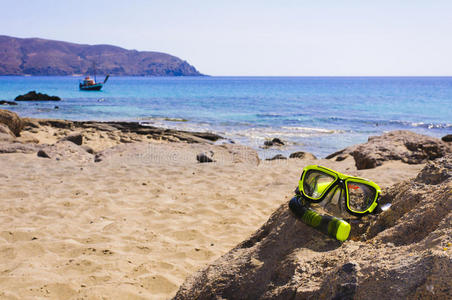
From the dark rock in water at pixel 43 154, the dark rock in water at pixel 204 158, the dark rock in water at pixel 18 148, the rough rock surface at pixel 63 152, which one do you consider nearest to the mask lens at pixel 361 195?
the dark rock in water at pixel 204 158

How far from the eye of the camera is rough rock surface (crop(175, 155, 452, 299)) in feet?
4.45

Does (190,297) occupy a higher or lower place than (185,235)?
higher

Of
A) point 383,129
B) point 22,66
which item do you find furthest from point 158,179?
point 22,66

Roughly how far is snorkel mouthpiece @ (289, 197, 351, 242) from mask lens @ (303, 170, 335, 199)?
163 millimetres

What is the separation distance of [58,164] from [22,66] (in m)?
212

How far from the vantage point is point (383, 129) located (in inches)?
885

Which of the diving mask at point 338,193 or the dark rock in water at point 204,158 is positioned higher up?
the diving mask at point 338,193

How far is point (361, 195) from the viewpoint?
2070 mm

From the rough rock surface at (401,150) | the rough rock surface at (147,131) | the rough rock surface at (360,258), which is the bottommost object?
the rough rock surface at (147,131)

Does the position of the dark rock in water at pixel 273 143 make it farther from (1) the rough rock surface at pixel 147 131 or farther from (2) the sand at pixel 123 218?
(2) the sand at pixel 123 218

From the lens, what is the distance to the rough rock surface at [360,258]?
4.45 feet

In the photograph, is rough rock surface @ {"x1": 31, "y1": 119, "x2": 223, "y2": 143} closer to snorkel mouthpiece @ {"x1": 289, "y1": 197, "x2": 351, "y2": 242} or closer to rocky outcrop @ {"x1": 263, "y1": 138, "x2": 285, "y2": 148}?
rocky outcrop @ {"x1": 263, "y1": 138, "x2": 285, "y2": 148}

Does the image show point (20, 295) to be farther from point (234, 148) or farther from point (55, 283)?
point (234, 148)

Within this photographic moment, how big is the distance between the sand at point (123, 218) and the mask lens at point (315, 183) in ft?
4.68
